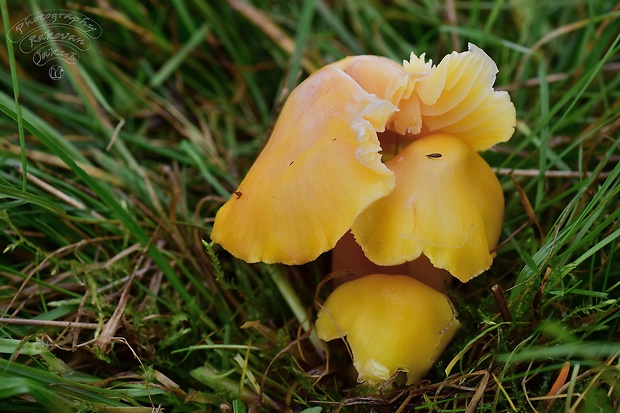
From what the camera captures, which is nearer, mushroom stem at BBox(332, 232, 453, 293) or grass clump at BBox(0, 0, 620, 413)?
grass clump at BBox(0, 0, 620, 413)

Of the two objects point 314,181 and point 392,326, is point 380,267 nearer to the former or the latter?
point 392,326

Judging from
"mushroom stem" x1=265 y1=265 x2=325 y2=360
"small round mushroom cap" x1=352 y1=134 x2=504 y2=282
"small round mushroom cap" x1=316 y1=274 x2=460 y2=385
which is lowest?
"mushroom stem" x1=265 y1=265 x2=325 y2=360

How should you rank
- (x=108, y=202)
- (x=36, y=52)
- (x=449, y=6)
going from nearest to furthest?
(x=108, y=202) → (x=36, y=52) → (x=449, y=6)

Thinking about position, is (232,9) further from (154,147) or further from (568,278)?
(568,278)

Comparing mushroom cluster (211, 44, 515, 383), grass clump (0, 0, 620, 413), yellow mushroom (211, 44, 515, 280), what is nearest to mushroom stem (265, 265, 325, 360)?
grass clump (0, 0, 620, 413)

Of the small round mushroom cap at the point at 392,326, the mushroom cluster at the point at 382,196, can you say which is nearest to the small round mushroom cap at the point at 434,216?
the mushroom cluster at the point at 382,196

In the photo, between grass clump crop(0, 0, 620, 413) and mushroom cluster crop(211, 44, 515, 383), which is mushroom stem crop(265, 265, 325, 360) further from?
mushroom cluster crop(211, 44, 515, 383)

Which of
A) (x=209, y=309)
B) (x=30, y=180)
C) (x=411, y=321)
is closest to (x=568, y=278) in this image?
(x=411, y=321)
